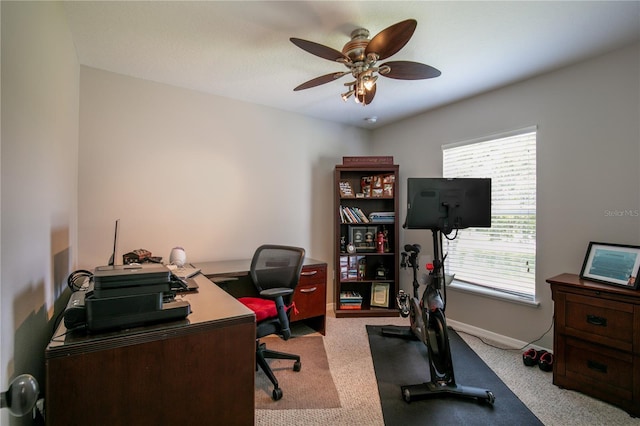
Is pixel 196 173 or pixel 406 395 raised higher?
pixel 196 173

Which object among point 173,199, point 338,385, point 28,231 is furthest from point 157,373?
point 173,199

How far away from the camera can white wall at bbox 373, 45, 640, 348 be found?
7.04 ft

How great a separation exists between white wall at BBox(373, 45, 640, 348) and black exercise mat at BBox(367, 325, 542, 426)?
62 centimetres

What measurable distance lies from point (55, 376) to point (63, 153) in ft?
4.89

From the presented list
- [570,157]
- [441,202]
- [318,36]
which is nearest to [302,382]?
[441,202]

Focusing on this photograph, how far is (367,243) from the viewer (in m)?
3.73

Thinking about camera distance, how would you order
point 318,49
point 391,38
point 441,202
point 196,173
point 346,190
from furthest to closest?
point 346,190
point 196,173
point 441,202
point 318,49
point 391,38

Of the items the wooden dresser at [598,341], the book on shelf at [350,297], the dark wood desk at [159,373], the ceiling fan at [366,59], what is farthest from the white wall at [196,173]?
the wooden dresser at [598,341]

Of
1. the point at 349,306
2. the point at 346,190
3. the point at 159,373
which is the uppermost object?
the point at 346,190

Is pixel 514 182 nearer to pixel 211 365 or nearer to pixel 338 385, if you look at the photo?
pixel 338 385

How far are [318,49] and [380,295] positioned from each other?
9.38ft

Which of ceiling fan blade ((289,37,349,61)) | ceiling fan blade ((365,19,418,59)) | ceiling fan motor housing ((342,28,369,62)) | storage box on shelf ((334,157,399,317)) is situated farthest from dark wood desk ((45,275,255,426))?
storage box on shelf ((334,157,399,317))

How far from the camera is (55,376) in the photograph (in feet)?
3.04

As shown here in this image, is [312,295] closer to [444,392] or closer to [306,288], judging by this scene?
[306,288]
